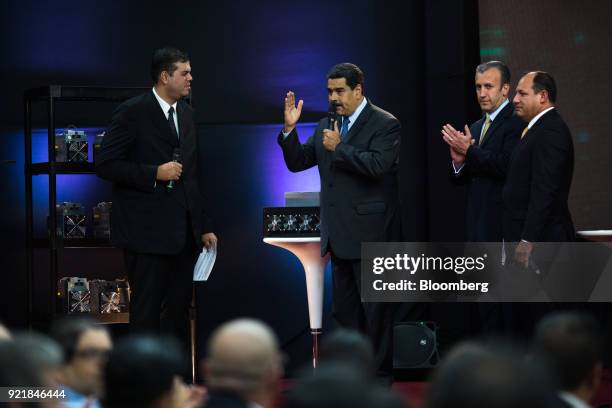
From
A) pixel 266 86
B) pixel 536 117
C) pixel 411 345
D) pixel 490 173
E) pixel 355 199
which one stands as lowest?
pixel 411 345

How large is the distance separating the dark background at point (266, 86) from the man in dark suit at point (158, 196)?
1.35m

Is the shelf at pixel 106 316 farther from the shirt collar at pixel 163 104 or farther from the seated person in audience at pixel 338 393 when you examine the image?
the seated person in audience at pixel 338 393

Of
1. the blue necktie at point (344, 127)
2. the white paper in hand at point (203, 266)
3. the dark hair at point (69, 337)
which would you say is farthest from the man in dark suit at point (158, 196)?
the dark hair at point (69, 337)

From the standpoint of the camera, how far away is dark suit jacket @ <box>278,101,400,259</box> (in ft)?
16.7

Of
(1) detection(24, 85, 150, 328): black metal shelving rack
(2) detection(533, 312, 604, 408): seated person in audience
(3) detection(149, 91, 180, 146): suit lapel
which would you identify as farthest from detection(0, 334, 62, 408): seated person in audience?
(1) detection(24, 85, 150, 328): black metal shelving rack

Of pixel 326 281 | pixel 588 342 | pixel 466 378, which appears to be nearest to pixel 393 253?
pixel 326 281

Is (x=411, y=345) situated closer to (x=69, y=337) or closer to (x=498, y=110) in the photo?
(x=498, y=110)

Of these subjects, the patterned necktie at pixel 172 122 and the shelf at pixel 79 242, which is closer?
the patterned necktie at pixel 172 122

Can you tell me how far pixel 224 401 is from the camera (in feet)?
6.38

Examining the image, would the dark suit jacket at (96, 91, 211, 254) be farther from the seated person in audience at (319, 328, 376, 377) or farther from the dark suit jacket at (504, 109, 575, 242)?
the seated person in audience at (319, 328, 376, 377)

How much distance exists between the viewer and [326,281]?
21.2 ft

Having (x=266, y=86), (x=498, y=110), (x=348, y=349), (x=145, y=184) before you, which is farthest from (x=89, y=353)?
(x=266, y=86)

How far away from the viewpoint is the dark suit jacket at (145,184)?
4914mm

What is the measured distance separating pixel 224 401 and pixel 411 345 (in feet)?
12.3
